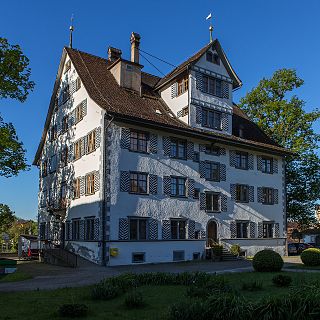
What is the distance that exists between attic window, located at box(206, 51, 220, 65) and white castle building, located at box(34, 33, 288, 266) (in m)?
0.08

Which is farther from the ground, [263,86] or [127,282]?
[263,86]

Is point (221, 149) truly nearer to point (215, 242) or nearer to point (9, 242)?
point (215, 242)

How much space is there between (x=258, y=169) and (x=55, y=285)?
24738mm

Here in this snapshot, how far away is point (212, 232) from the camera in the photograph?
33.7m

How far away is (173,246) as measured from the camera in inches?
1198

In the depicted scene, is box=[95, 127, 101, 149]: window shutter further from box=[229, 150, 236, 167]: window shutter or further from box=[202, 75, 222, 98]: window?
box=[229, 150, 236, 167]: window shutter

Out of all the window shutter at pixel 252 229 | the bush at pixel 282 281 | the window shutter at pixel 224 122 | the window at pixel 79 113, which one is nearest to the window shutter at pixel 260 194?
the window shutter at pixel 252 229

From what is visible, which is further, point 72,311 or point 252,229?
point 252,229

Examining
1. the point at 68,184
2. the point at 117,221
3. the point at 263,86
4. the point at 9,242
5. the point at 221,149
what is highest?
the point at 263,86

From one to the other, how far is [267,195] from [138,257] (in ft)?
50.1

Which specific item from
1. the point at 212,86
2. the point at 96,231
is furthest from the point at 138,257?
the point at 212,86

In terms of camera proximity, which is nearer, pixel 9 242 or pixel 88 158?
pixel 88 158

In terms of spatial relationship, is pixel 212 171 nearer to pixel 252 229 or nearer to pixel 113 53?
pixel 252 229

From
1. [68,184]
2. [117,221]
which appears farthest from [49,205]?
[117,221]
